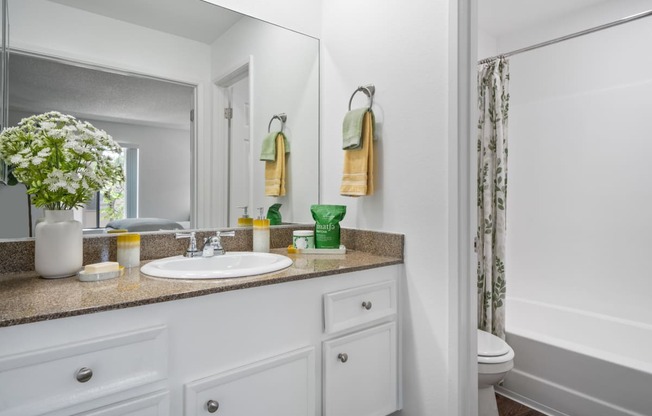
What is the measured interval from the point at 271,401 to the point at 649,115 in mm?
2676

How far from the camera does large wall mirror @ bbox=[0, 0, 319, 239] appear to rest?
4.05 feet

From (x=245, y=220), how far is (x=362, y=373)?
856mm

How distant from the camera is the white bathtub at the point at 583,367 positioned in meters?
1.60

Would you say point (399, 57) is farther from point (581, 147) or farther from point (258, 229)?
point (581, 147)

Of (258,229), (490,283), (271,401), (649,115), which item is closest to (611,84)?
(649,115)

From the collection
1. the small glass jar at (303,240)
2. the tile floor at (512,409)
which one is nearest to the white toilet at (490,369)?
the tile floor at (512,409)

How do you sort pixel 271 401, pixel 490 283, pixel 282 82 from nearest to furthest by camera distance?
1. pixel 271 401
2. pixel 282 82
3. pixel 490 283

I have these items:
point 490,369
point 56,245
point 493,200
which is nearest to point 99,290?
point 56,245

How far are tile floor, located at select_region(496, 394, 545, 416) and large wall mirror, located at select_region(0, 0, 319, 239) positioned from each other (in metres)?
1.46

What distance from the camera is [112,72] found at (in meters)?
1.35

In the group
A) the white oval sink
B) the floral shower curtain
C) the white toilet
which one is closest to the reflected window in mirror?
the white oval sink

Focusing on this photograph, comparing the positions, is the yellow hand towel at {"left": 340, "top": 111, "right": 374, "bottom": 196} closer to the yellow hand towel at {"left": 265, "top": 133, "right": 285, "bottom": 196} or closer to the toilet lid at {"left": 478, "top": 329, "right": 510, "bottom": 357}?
the yellow hand towel at {"left": 265, "top": 133, "right": 285, "bottom": 196}

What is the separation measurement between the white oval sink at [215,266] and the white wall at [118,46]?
24 cm

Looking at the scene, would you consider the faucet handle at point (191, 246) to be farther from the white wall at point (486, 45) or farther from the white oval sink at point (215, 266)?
the white wall at point (486, 45)
